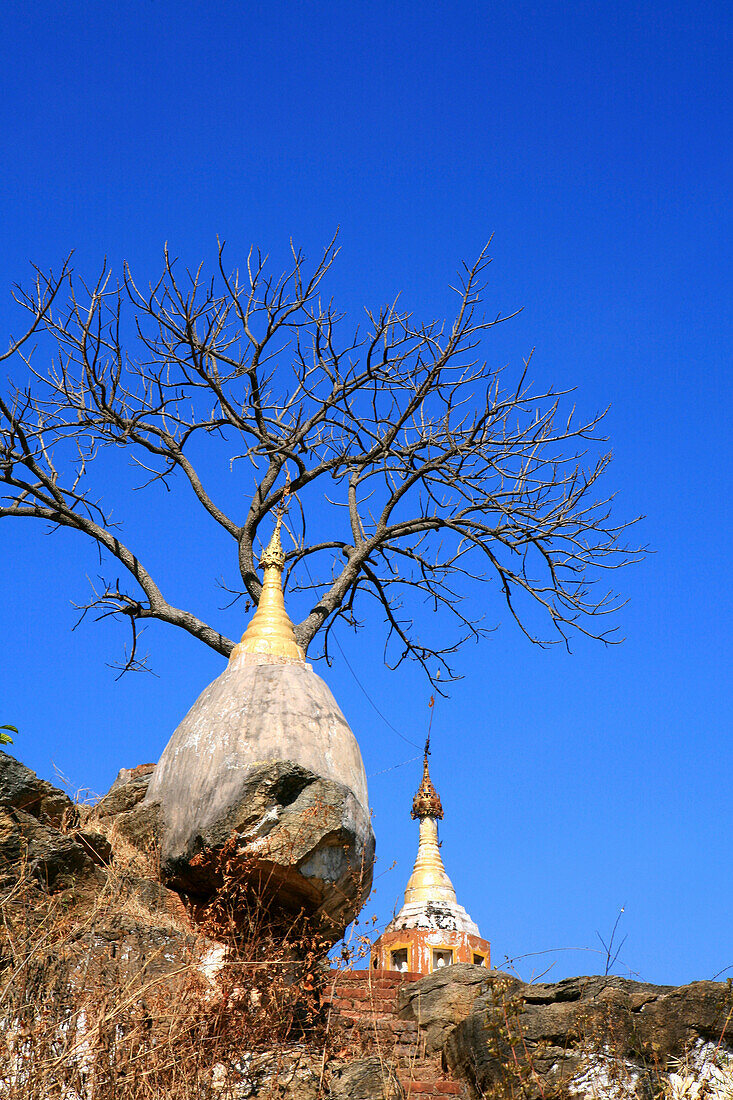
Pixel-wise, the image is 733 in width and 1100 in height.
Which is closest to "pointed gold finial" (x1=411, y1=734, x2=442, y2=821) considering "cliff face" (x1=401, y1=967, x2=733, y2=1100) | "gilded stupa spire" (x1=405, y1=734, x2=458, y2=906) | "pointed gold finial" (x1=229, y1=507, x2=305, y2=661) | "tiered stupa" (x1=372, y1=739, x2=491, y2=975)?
"gilded stupa spire" (x1=405, y1=734, x2=458, y2=906)

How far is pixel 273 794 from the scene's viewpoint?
6.17 metres

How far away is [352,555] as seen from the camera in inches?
384

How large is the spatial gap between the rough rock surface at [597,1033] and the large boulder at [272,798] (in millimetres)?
1227

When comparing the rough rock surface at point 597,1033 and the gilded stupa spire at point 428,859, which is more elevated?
the gilded stupa spire at point 428,859

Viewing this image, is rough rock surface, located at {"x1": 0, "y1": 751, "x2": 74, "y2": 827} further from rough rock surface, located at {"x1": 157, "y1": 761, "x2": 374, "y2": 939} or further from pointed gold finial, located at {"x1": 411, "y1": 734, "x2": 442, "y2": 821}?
pointed gold finial, located at {"x1": 411, "y1": 734, "x2": 442, "y2": 821}

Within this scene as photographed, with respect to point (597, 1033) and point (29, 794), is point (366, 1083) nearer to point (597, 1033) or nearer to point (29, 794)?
point (597, 1033)

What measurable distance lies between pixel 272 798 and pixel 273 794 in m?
0.03

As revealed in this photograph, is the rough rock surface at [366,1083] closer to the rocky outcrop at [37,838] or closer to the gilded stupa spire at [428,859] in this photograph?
the rocky outcrop at [37,838]

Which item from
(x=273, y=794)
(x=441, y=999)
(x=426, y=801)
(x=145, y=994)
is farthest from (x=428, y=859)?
(x=145, y=994)

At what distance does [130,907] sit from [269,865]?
0.88 metres

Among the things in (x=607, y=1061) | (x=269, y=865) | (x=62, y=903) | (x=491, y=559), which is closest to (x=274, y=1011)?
(x=269, y=865)

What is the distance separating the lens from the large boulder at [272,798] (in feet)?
19.9

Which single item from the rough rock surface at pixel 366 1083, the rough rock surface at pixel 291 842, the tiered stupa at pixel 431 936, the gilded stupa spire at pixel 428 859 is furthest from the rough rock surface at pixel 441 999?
the gilded stupa spire at pixel 428 859

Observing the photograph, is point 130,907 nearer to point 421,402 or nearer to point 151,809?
→ point 151,809
